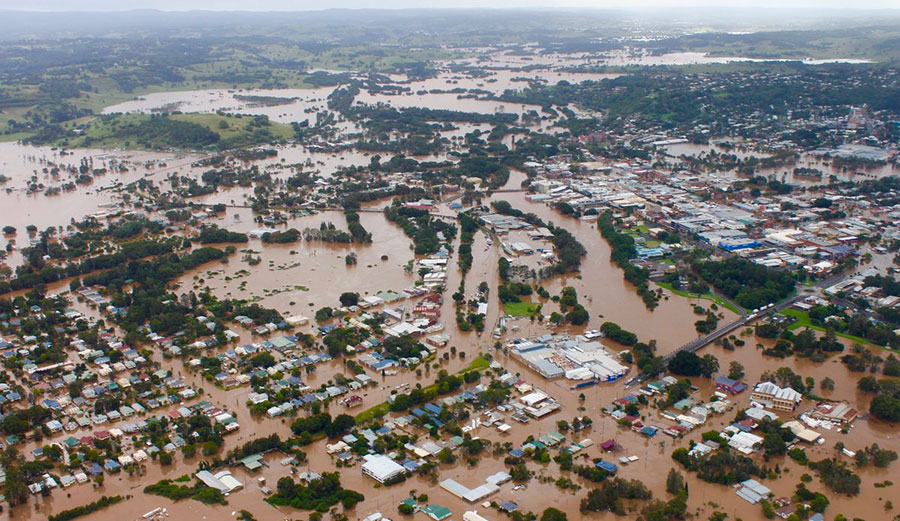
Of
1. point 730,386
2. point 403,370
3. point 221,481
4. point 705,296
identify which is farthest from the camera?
point 705,296

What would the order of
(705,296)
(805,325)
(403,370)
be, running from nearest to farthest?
1. (403,370)
2. (805,325)
3. (705,296)

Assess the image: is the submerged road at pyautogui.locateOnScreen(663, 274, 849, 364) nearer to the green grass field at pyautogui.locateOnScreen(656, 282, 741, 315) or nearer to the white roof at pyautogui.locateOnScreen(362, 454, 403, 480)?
the green grass field at pyautogui.locateOnScreen(656, 282, 741, 315)

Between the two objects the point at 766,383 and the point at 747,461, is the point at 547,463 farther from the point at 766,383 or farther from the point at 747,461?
the point at 766,383

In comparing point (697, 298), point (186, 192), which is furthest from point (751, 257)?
point (186, 192)

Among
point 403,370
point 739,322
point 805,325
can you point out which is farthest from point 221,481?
point 805,325

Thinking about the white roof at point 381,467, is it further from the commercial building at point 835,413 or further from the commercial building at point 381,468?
the commercial building at point 835,413

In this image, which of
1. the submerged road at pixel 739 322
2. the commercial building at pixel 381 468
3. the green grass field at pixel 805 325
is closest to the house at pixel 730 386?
the submerged road at pixel 739 322

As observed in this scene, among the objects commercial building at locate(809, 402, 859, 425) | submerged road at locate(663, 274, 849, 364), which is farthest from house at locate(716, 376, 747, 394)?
commercial building at locate(809, 402, 859, 425)

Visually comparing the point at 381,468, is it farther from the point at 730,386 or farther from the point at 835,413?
the point at 835,413
